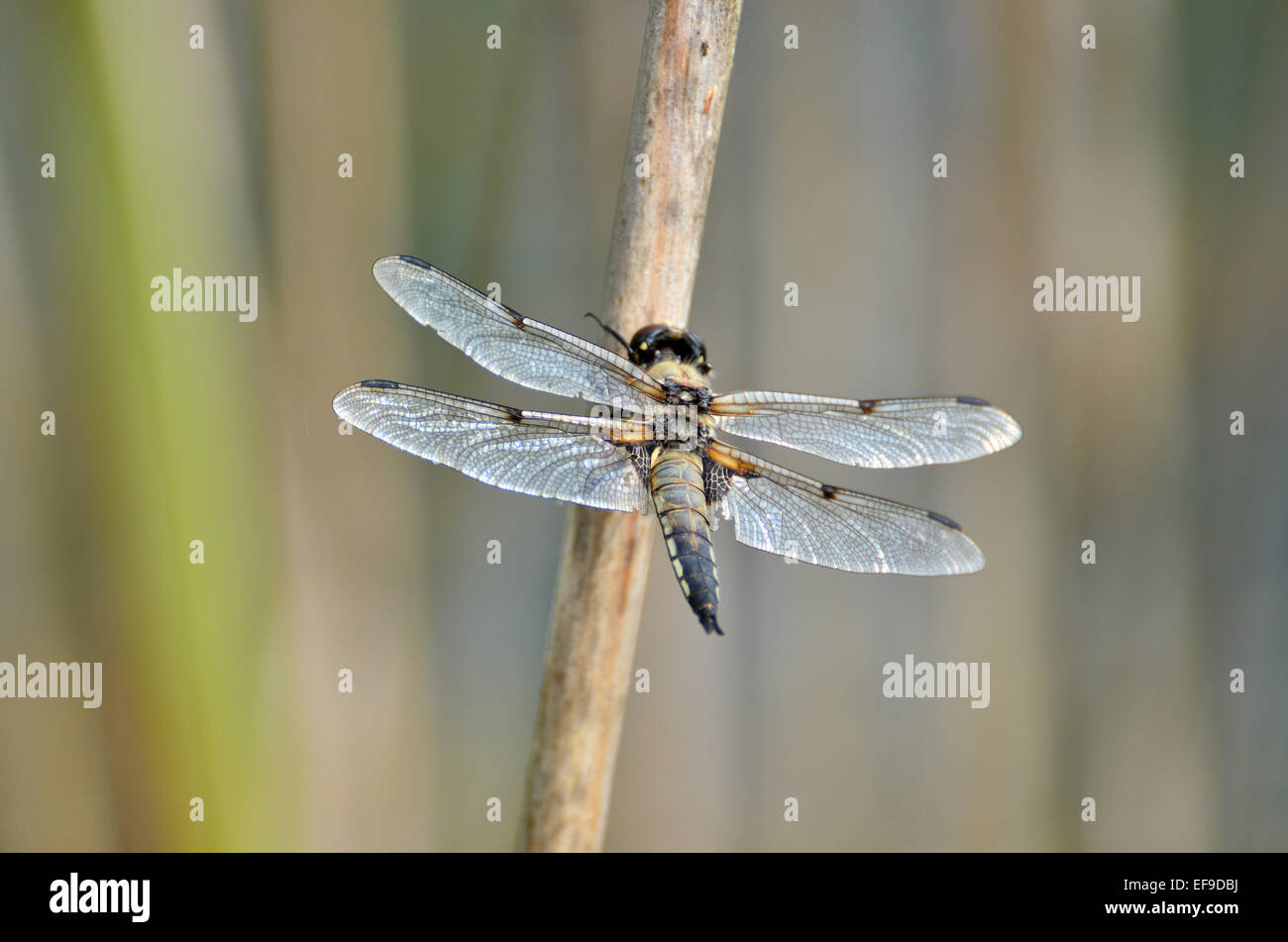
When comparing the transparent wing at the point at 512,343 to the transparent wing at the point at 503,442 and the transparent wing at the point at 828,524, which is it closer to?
the transparent wing at the point at 503,442

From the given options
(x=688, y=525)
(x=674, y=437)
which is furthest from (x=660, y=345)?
(x=688, y=525)

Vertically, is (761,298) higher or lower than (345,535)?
higher

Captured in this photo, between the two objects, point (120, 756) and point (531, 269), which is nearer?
point (120, 756)

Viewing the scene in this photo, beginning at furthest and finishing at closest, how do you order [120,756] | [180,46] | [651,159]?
[120,756], [180,46], [651,159]

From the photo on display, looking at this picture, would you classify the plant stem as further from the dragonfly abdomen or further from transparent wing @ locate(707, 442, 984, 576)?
transparent wing @ locate(707, 442, 984, 576)
